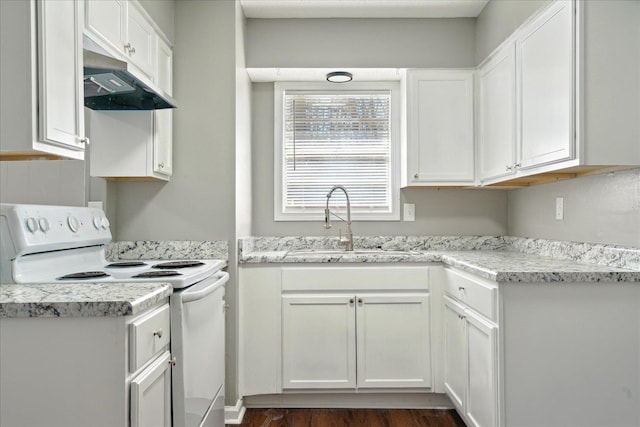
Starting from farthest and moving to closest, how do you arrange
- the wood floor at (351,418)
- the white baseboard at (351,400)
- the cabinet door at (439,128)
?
the cabinet door at (439,128)
the white baseboard at (351,400)
the wood floor at (351,418)

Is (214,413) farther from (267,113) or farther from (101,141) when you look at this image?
(267,113)

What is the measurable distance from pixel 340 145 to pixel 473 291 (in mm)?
1591

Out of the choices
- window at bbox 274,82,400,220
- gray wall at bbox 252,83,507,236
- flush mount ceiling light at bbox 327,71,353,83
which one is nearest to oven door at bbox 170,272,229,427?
gray wall at bbox 252,83,507,236

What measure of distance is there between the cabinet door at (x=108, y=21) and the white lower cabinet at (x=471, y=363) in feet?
6.66

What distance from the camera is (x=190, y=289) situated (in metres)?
1.79

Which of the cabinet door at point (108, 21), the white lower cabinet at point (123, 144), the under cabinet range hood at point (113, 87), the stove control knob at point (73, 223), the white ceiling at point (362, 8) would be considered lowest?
the stove control knob at point (73, 223)

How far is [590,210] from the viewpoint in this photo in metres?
2.17

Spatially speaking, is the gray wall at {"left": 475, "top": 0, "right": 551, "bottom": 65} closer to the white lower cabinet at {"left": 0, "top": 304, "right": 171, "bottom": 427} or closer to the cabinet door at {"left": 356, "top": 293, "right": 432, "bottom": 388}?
the cabinet door at {"left": 356, "top": 293, "right": 432, "bottom": 388}

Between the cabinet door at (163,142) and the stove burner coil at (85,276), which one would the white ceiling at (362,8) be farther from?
the stove burner coil at (85,276)

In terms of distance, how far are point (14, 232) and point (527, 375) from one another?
203 centimetres

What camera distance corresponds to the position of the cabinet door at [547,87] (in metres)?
1.87

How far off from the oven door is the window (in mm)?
1195

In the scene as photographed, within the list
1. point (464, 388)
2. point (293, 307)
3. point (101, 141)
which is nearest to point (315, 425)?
point (293, 307)

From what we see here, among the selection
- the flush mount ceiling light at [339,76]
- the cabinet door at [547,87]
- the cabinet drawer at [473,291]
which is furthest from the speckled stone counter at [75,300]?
the flush mount ceiling light at [339,76]
